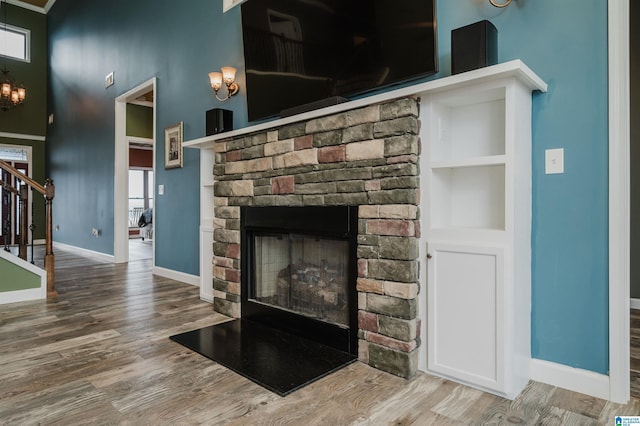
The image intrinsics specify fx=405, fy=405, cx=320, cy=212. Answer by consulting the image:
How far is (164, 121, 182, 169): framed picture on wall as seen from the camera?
430 cm

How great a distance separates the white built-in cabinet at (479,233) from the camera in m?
1.76

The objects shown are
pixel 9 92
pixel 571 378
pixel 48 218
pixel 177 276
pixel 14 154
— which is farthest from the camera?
pixel 14 154

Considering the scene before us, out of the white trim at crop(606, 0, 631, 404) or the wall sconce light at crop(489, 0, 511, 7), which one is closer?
the white trim at crop(606, 0, 631, 404)

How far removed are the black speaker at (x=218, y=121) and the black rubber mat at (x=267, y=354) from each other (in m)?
1.56

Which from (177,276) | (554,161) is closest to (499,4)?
(554,161)

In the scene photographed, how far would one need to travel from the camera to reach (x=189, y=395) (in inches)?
70.1

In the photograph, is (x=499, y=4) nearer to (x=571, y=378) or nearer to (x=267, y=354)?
(x=571, y=378)

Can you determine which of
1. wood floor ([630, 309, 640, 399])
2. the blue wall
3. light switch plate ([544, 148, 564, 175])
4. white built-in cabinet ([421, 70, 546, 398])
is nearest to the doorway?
the blue wall

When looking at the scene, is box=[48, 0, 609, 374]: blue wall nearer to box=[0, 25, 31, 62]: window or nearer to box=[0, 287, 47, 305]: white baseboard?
box=[0, 25, 31, 62]: window

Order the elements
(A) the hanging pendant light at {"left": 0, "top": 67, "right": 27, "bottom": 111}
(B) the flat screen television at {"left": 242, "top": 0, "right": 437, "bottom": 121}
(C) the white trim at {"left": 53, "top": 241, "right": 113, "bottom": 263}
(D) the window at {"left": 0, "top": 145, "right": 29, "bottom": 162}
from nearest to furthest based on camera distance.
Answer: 1. (B) the flat screen television at {"left": 242, "top": 0, "right": 437, "bottom": 121}
2. (C) the white trim at {"left": 53, "top": 241, "right": 113, "bottom": 263}
3. (A) the hanging pendant light at {"left": 0, "top": 67, "right": 27, "bottom": 111}
4. (D) the window at {"left": 0, "top": 145, "right": 29, "bottom": 162}

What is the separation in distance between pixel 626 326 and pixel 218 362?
190 centimetres

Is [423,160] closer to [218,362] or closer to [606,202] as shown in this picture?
[606,202]

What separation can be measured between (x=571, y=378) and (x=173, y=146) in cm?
403

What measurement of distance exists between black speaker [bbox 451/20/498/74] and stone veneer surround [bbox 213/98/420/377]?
0.92 feet
